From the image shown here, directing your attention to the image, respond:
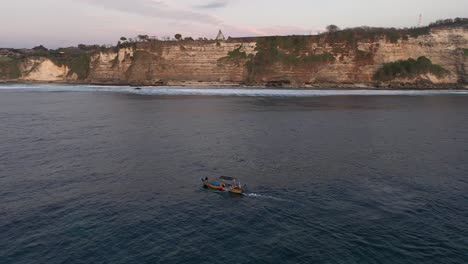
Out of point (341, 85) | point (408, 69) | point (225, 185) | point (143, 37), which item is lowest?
point (225, 185)

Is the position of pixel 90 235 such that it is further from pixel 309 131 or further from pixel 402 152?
pixel 309 131

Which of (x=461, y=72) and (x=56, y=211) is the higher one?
(x=461, y=72)

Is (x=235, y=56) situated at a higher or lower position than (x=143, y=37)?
lower

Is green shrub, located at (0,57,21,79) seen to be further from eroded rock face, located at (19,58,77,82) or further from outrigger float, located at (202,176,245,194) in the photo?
outrigger float, located at (202,176,245,194)

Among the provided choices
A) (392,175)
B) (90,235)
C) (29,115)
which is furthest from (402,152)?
(29,115)

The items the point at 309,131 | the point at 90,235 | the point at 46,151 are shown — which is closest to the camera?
the point at 90,235

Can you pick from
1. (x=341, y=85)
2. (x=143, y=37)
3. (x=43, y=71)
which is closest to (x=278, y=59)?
(x=341, y=85)

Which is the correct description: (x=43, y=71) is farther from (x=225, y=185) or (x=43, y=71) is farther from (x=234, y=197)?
(x=234, y=197)

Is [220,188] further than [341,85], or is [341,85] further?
[341,85]
